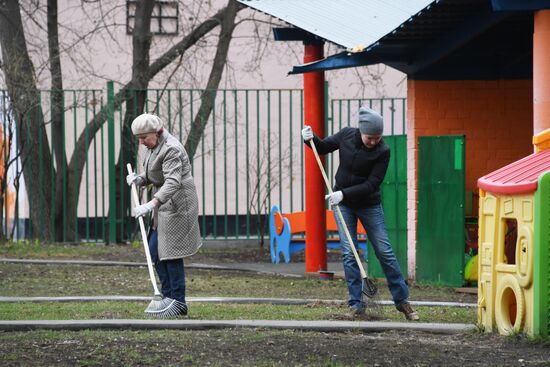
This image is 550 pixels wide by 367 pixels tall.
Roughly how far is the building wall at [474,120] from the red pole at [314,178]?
1.24m

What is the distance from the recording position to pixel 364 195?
31.3 ft

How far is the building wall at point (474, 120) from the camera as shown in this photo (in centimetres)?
1426

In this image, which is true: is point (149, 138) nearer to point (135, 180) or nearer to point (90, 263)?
point (135, 180)

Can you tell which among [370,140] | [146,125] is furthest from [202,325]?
[370,140]

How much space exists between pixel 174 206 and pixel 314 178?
5901 millimetres

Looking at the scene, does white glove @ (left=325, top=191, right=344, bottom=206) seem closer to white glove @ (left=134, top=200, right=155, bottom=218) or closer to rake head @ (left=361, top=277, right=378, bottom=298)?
rake head @ (left=361, top=277, right=378, bottom=298)

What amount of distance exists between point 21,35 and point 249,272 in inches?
241

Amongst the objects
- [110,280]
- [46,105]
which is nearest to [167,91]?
[46,105]

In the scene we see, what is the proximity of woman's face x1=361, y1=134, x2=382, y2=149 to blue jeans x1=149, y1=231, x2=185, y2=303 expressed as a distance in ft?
5.47

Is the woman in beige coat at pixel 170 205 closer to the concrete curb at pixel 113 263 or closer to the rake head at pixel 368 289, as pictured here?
the rake head at pixel 368 289

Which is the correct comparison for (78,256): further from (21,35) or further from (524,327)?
(524,327)

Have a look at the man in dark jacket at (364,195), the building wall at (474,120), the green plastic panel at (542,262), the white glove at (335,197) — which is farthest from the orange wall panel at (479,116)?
the green plastic panel at (542,262)

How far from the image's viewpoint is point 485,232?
8.58 meters

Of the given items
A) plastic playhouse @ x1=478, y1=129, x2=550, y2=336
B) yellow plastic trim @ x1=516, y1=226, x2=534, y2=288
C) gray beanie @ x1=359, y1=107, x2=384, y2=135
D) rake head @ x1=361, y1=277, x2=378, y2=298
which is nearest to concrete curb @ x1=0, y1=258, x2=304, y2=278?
rake head @ x1=361, y1=277, x2=378, y2=298
